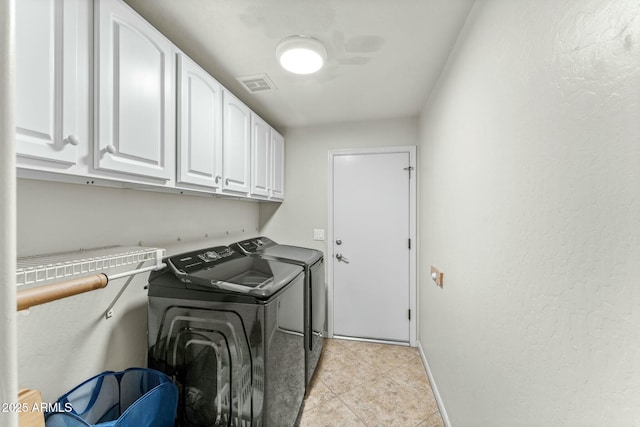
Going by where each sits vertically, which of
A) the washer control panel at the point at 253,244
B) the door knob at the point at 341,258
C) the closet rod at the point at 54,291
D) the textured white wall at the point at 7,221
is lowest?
the door knob at the point at 341,258

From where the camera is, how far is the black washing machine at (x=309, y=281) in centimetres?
196

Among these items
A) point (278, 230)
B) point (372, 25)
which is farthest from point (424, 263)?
point (372, 25)

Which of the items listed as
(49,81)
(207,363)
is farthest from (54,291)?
(207,363)

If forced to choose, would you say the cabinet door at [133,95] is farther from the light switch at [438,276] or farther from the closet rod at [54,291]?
the light switch at [438,276]

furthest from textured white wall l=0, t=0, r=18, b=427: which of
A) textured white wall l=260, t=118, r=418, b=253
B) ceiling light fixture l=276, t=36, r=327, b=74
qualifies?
textured white wall l=260, t=118, r=418, b=253

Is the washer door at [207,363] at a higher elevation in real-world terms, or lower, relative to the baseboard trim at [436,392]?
higher

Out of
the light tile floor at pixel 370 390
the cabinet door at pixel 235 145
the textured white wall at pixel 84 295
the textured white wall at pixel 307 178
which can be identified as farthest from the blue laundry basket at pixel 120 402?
the textured white wall at pixel 307 178

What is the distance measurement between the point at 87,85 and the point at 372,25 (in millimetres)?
1295

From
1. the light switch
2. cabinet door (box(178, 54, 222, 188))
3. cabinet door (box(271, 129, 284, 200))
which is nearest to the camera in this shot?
cabinet door (box(178, 54, 222, 188))

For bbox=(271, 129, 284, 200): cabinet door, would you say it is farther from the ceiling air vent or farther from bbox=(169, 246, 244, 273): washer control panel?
bbox=(169, 246, 244, 273): washer control panel

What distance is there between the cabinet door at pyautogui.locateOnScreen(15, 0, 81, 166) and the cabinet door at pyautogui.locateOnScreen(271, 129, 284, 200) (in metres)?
1.76

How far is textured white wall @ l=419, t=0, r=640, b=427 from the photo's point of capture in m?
0.53

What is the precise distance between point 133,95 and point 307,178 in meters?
2.00

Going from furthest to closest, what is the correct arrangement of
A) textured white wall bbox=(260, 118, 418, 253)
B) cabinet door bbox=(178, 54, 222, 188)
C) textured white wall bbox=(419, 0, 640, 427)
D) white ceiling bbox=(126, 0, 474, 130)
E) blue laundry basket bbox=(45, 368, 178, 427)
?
textured white wall bbox=(260, 118, 418, 253) → cabinet door bbox=(178, 54, 222, 188) → white ceiling bbox=(126, 0, 474, 130) → blue laundry basket bbox=(45, 368, 178, 427) → textured white wall bbox=(419, 0, 640, 427)
